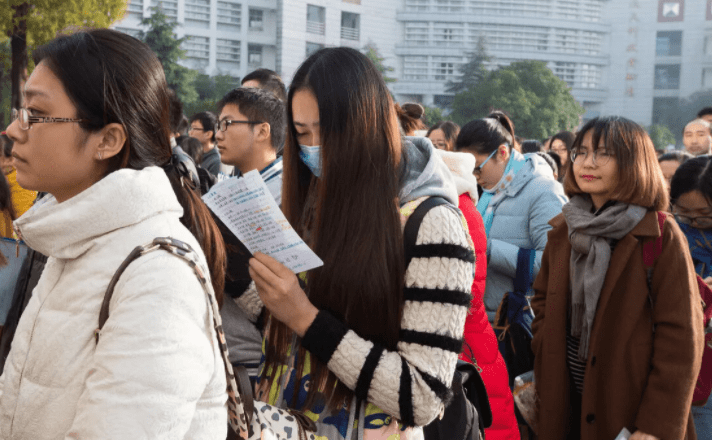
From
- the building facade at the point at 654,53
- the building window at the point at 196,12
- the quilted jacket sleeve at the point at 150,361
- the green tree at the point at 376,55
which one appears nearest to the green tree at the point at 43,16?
the quilted jacket sleeve at the point at 150,361

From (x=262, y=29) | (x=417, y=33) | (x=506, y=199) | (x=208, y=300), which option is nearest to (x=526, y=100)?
(x=417, y=33)

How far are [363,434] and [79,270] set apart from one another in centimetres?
71

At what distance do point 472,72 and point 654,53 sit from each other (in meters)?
23.9

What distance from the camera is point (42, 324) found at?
1.11m

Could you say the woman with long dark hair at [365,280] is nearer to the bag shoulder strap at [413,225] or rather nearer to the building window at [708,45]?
the bag shoulder strap at [413,225]

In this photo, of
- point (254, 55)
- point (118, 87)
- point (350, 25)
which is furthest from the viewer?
point (350, 25)

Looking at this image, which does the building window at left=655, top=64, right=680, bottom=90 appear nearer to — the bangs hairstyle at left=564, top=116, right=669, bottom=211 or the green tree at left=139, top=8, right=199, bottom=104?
the green tree at left=139, top=8, right=199, bottom=104

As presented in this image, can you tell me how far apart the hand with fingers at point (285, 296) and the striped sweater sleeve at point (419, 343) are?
25 millimetres

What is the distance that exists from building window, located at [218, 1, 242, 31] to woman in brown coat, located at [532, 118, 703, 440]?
57.4 meters

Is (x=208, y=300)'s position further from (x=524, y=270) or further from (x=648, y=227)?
(x=524, y=270)

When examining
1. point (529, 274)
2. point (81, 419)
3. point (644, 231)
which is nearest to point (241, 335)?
point (81, 419)

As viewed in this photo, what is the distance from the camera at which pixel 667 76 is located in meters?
72.6

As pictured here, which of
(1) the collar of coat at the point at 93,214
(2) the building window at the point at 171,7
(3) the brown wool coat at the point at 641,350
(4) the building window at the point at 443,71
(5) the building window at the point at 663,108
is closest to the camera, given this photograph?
(1) the collar of coat at the point at 93,214

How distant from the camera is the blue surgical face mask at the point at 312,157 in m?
1.62
